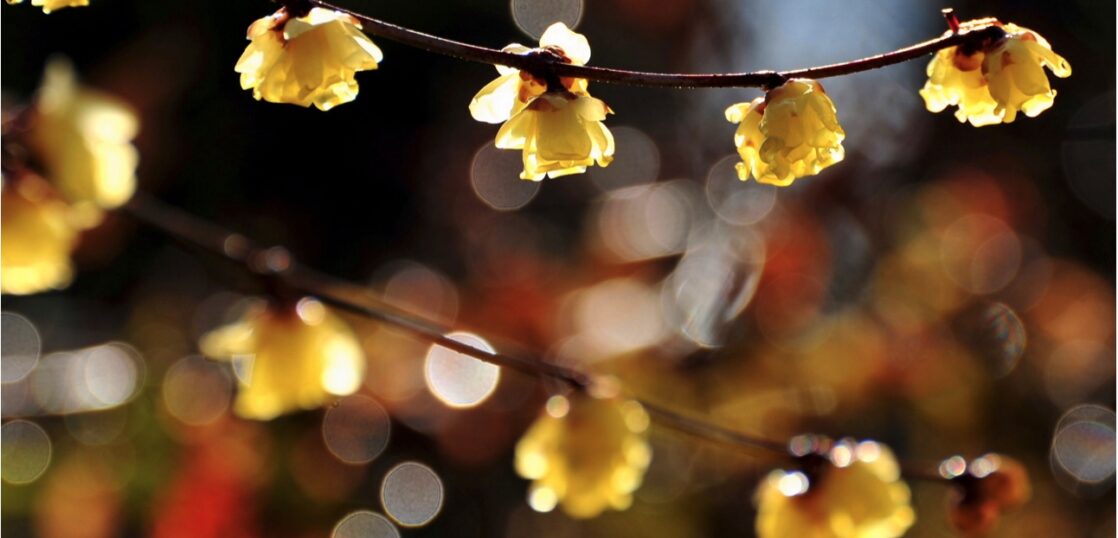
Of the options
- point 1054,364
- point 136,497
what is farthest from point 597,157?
point 1054,364

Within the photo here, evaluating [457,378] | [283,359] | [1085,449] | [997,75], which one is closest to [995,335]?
[1085,449]

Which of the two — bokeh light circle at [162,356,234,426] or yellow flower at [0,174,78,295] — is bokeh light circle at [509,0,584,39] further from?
yellow flower at [0,174,78,295]

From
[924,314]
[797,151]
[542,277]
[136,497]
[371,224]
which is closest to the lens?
[797,151]

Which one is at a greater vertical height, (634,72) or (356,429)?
(634,72)

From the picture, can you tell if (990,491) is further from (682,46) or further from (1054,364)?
(682,46)

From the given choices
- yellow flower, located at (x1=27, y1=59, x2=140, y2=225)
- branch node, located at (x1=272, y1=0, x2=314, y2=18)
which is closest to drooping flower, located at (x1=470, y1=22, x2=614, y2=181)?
branch node, located at (x1=272, y1=0, x2=314, y2=18)

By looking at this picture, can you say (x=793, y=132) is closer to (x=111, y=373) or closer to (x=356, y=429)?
(x=356, y=429)
